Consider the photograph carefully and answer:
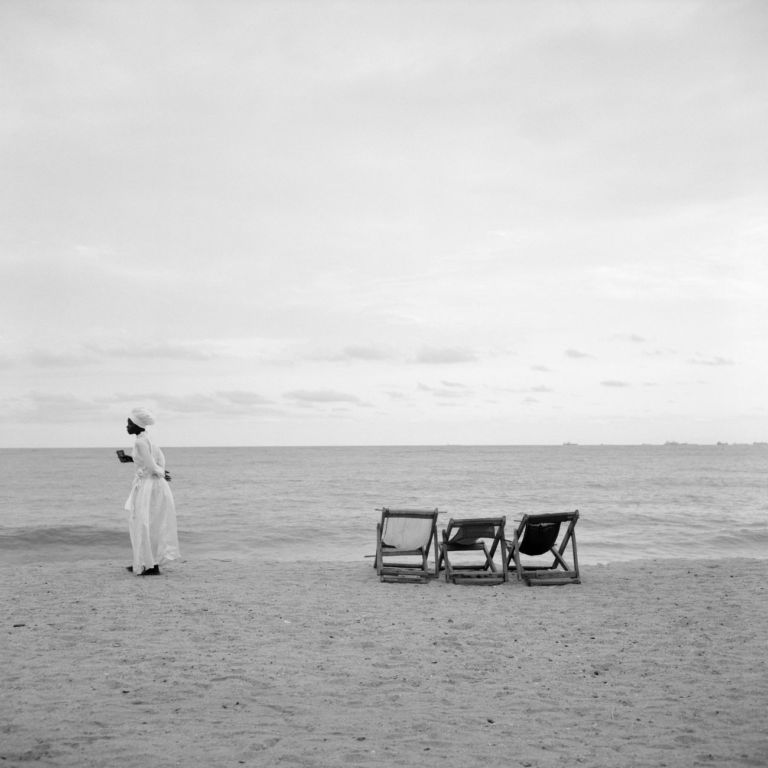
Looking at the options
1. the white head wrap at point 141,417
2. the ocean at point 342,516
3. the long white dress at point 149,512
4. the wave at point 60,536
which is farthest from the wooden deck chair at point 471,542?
the wave at point 60,536

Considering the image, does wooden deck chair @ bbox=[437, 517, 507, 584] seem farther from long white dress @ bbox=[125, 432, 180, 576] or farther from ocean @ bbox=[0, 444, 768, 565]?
long white dress @ bbox=[125, 432, 180, 576]

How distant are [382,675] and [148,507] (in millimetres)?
5049

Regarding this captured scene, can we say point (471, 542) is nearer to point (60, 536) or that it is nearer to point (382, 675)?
point (382, 675)

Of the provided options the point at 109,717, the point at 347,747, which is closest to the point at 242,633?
the point at 109,717

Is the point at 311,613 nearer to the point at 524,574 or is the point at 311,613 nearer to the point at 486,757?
the point at 524,574

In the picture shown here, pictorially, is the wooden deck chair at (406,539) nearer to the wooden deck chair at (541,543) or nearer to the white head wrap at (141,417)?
the wooden deck chair at (541,543)

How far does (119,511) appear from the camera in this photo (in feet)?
83.7

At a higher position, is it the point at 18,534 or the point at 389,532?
the point at 389,532

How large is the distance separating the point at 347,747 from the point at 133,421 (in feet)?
20.8

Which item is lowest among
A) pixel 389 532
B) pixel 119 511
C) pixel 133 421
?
pixel 119 511

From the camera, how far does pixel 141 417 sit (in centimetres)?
929

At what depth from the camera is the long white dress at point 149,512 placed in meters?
9.29

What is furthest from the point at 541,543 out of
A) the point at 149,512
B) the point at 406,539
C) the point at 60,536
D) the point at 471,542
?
the point at 60,536

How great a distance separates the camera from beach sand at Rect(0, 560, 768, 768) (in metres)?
3.94
